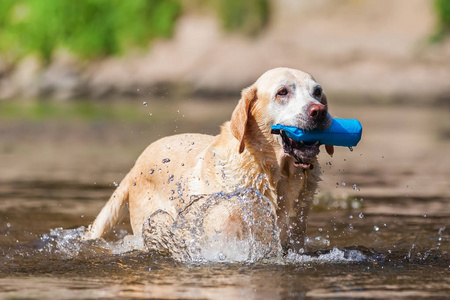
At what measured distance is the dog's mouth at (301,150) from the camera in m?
5.84

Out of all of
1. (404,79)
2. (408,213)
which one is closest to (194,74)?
(404,79)

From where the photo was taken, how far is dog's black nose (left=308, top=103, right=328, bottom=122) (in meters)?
5.71

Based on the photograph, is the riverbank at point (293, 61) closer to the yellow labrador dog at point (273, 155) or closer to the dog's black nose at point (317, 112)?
the yellow labrador dog at point (273, 155)

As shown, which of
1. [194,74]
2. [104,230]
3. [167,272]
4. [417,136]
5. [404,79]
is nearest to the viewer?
[167,272]

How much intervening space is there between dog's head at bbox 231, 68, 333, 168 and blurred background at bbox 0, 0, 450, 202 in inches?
203

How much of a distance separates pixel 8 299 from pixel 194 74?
2422 centimetres

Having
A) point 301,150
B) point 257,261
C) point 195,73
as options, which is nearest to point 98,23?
point 195,73

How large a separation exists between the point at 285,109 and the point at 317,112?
35 cm

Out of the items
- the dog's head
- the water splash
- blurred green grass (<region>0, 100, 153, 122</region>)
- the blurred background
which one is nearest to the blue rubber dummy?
the dog's head

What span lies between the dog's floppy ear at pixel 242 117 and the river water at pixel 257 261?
39.9 inches

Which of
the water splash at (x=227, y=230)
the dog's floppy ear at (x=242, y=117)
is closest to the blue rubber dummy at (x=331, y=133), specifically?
the dog's floppy ear at (x=242, y=117)

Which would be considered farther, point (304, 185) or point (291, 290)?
point (304, 185)

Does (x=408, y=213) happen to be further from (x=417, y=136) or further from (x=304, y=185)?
(x=417, y=136)

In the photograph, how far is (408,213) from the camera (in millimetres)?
8375
